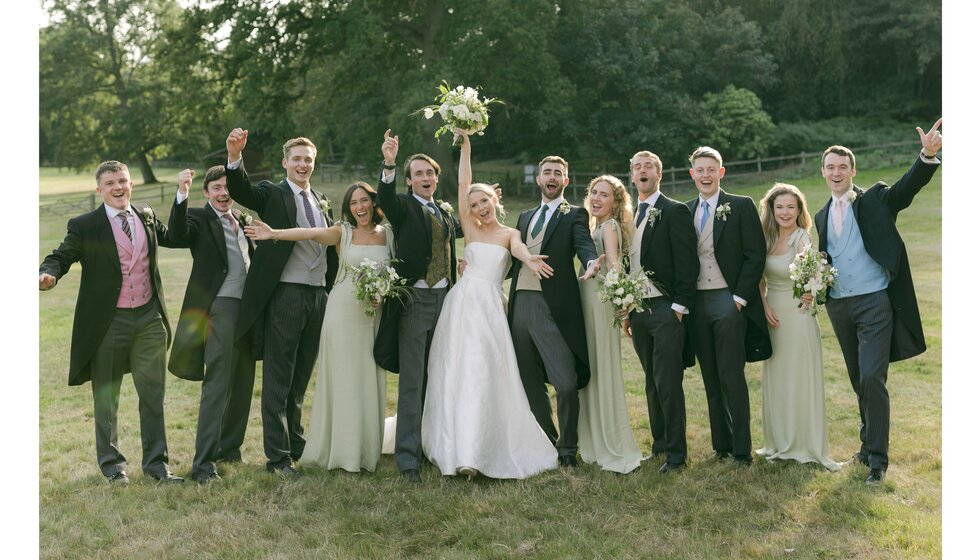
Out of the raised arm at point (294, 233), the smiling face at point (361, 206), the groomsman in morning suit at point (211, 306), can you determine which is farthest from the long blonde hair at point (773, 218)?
the groomsman in morning suit at point (211, 306)

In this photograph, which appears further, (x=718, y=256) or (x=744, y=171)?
(x=744, y=171)

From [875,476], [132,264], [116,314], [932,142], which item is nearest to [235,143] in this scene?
[132,264]

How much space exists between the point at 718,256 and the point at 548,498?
228 cm

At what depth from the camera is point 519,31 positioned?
2820 centimetres

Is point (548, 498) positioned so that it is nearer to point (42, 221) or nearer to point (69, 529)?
point (69, 529)

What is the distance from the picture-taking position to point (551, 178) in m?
6.93

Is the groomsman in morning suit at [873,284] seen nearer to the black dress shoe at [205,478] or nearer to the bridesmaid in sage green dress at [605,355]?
the bridesmaid in sage green dress at [605,355]

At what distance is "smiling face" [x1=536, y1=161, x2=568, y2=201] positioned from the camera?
22.7ft

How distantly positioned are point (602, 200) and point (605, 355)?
124cm

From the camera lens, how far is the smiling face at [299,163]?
274 inches

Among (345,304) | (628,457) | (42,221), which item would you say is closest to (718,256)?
(628,457)

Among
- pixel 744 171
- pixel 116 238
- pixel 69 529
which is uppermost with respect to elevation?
pixel 744 171

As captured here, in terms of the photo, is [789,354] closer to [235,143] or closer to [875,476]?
[875,476]
